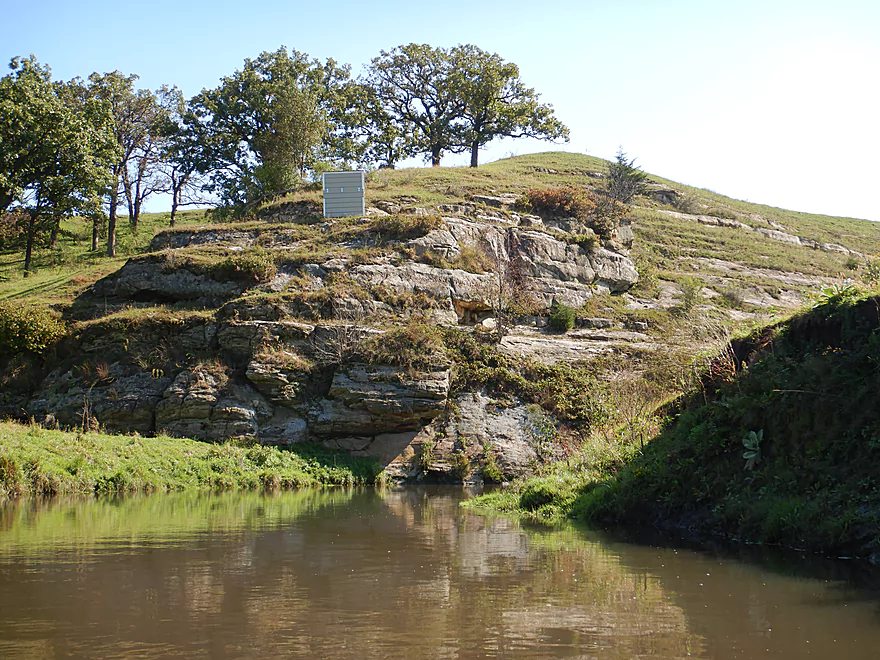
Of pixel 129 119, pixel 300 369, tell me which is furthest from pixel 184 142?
pixel 300 369

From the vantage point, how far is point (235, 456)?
23.5m

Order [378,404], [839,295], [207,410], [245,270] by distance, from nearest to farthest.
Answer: [839,295]
[207,410]
[378,404]
[245,270]

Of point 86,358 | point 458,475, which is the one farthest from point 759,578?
point 86,358

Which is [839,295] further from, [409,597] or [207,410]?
[207,410]

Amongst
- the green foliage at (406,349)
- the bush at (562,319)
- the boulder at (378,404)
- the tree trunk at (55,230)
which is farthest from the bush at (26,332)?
the bush at (562,319)

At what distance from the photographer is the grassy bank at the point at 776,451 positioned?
10680 millimetres

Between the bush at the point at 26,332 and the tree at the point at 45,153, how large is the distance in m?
13.1

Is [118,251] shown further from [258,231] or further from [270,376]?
[270,376]

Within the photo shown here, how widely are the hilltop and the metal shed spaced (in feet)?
3.05

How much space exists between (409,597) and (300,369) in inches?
766

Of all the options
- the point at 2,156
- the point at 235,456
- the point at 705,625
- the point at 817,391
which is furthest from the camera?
the point at 2,156

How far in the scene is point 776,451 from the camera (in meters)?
12.1

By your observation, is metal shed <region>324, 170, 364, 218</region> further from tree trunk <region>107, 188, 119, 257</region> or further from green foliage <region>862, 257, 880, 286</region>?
green foliage <region>862, 257, 880, 286</region>

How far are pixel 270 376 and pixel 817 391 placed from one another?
18.7 m
